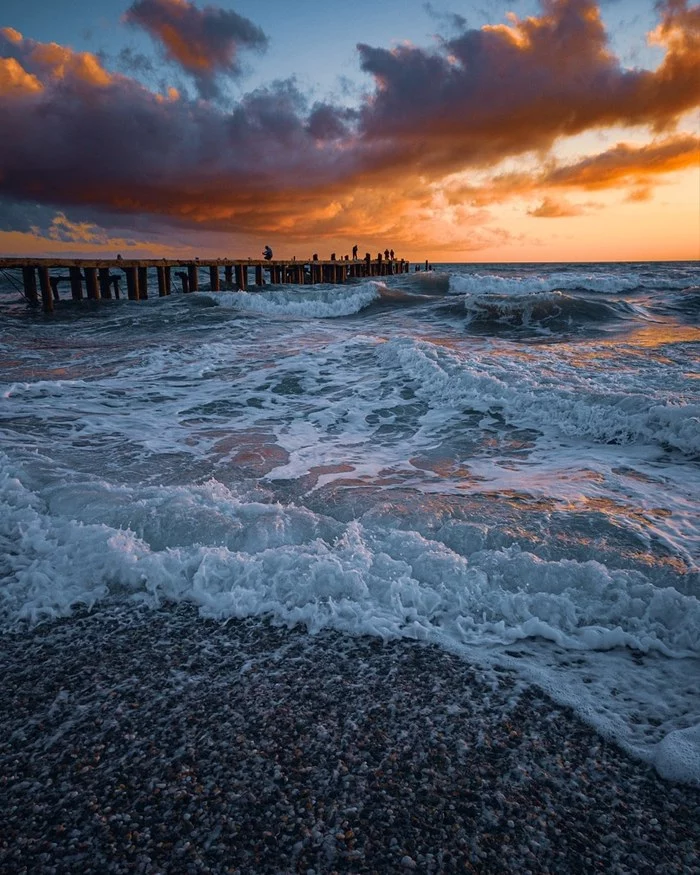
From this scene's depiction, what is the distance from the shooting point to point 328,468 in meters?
4.99

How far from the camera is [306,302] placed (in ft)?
72.8

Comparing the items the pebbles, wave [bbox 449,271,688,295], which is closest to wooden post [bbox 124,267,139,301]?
wave [bbox 449,271,688,295]

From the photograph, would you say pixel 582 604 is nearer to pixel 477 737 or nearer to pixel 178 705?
pixel 477 737

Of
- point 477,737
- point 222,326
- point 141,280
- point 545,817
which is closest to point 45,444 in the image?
point 477,737

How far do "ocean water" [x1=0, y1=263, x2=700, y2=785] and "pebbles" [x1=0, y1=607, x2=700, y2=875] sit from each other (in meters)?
0.26

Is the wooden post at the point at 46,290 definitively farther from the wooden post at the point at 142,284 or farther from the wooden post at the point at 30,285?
the wooden post at the point at 142,284

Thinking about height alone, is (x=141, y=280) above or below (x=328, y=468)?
above

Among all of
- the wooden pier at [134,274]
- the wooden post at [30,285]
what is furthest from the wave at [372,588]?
the wooden post at [30,285]

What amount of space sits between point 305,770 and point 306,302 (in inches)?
852

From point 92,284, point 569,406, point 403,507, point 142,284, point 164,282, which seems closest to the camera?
point 403,507

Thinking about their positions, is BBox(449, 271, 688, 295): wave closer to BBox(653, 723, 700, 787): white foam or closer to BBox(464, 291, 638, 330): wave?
BBox(464, 291, 638, 330): wave

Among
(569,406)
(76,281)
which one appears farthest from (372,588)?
(76,281)

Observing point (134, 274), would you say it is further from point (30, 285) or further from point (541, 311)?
point (541, 311)

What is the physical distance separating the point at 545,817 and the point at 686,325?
17.6 m
